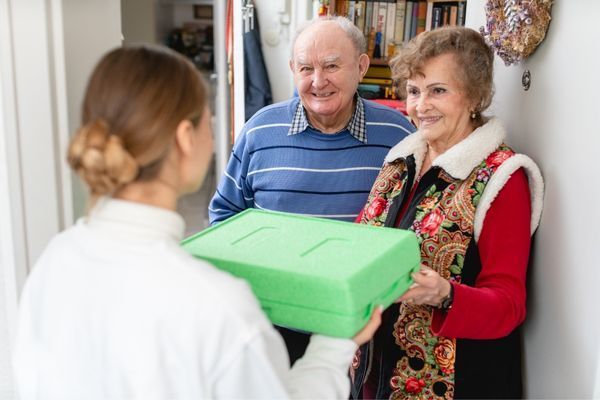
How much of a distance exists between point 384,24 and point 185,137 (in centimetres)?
337

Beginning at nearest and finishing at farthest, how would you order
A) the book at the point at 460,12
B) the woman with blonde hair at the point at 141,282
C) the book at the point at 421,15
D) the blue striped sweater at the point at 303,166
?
the woman with blonde hair at the point at 141,282, the blue striped sweater at the point at 303,166, the book at the point at 460,12, the book at the point at 421,15

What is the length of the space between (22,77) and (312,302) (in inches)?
22.6

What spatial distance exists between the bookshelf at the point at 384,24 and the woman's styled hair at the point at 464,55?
2.44 meters

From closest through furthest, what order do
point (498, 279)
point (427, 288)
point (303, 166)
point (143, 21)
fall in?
point (427, 288)
point (498, 279)
point (303, 166)
point (143, 21)

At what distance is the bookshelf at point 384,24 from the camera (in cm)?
392

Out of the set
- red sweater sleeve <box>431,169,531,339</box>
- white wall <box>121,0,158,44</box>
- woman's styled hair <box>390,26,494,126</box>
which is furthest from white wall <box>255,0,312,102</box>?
red sweater sleeve <box>431,169,531,339</box>

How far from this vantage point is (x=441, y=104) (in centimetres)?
146

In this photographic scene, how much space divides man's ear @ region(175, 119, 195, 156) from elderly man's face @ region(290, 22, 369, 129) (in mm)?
973

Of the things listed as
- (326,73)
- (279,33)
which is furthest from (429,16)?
(326,73)

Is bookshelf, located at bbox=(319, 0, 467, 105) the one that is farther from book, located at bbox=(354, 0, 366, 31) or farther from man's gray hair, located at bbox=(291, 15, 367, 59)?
man's gray hair, located at bbox=(291, 15, 367, 59)

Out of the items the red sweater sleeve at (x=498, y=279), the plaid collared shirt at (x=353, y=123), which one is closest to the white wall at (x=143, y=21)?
the plaid collared shirt at (x=353, y=123)

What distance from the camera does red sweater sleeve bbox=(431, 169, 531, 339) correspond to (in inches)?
49.8

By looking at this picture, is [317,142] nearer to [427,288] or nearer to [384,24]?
[427,288]

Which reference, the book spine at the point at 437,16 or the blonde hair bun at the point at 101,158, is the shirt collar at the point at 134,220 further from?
the book spine at the point at 437,16
